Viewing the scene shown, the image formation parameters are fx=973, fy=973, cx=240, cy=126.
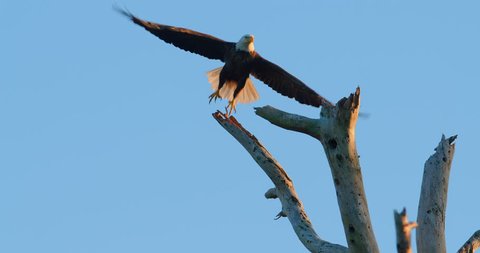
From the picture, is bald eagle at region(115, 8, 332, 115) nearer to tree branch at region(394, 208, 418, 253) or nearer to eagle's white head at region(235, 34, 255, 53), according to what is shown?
eagle's white head at region(235, 34, 255, 53)

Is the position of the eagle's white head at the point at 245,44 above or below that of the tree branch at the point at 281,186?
above

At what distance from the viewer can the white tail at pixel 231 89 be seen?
34.0 feet

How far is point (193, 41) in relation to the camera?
10.7 m

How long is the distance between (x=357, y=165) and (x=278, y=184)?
4.34ft

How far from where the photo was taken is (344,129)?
222 inches

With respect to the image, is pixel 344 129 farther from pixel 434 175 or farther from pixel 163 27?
pixel 163 27

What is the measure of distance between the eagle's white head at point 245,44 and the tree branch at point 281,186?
127 inches

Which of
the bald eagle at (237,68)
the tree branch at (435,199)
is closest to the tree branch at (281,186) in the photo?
the tree branch at (435,199)

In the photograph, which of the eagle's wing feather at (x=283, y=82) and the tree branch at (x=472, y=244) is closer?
the tree branch at (x=472, y=244)

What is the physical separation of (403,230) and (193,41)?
672 centimetres

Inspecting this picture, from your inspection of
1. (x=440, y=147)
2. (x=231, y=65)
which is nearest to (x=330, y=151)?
(x=440, y=147)

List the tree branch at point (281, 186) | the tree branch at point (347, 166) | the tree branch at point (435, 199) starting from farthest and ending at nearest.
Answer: the tree branch at point (281, 186), the tree branch at point (435, 199), the tree branch at point (347, 166)

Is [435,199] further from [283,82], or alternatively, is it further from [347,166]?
[283,82]

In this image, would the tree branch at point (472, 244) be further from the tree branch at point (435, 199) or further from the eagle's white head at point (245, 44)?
the eagle's white head at point (245, 44)
